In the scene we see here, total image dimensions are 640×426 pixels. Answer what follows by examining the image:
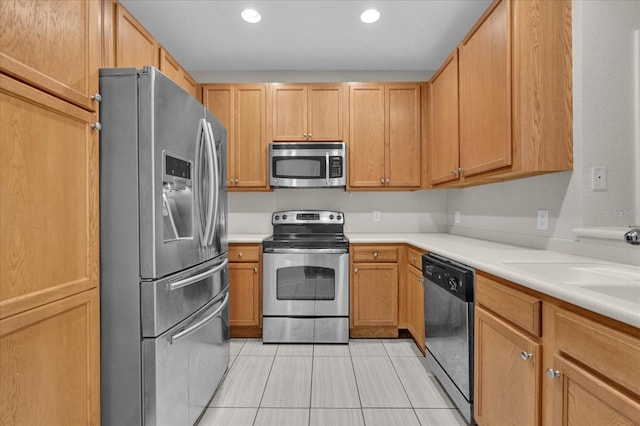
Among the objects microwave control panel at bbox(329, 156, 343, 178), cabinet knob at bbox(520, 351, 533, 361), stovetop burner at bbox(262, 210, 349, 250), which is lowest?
cabinet knob at bbox(520, 351, 533, 361)

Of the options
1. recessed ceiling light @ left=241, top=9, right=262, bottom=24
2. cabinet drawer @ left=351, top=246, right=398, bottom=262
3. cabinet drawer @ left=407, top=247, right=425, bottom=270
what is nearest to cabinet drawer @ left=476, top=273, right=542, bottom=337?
cabinet drawer @ left=407, top=247, right=425, bottom=270

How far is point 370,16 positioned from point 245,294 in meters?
2.51

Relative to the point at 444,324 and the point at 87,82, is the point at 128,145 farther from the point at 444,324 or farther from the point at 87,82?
the point at 444,324

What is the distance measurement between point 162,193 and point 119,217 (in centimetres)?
20

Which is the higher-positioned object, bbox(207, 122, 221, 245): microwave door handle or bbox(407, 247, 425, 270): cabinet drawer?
bbox(207, 122, 221, 245): microwave door handle

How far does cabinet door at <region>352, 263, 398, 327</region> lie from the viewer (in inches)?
111

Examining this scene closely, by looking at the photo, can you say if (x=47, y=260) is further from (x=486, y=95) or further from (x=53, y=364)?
(x=486, y=95)

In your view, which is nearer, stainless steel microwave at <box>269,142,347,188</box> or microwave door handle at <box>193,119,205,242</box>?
microwave door handle at <box>193,119,205,242</box>

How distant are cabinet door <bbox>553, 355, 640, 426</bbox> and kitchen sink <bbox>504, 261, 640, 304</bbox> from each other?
0.80 ft

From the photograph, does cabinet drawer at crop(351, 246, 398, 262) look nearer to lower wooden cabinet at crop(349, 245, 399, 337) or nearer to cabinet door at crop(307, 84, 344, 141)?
lower wooden cabinet at crop(349, 245, 399, 337)

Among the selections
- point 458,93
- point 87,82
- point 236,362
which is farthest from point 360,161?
point 87,82

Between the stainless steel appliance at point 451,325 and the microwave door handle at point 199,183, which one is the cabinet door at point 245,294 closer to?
the microwave door handle at point 199,183

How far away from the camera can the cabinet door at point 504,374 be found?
3.75 feet

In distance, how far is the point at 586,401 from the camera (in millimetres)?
902
